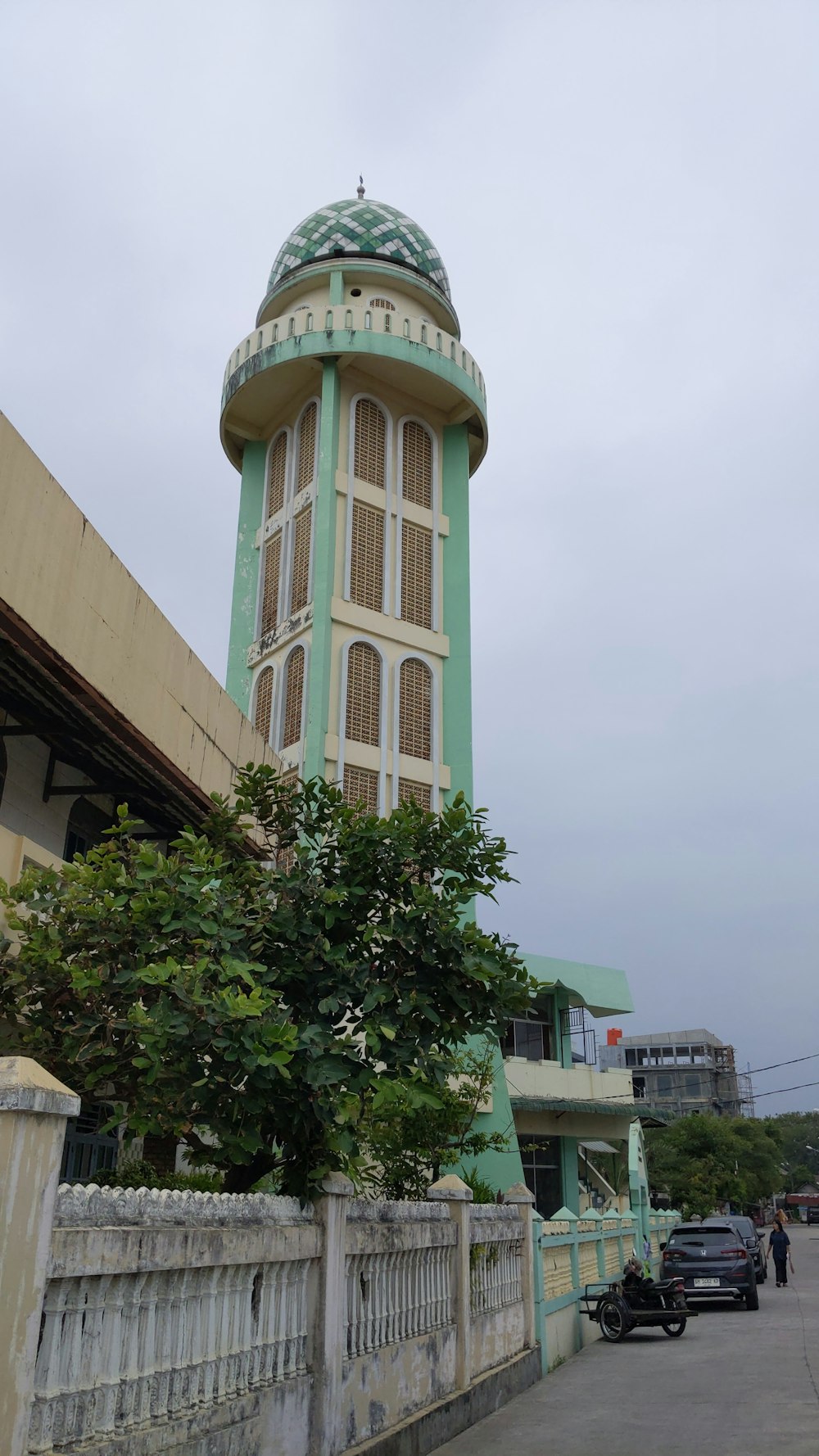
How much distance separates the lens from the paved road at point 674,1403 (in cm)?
750

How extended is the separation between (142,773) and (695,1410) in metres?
6.63

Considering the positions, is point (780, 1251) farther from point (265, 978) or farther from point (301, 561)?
point (265, 978)

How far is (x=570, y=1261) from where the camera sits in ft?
45.0

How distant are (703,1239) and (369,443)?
16.0m

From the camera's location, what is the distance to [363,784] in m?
21.5

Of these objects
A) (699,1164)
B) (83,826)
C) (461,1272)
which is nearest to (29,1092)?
(461,1272)

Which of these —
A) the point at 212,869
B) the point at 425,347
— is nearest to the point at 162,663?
the point at 212,869

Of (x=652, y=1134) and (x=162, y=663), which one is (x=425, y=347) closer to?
(x=162, y=663)

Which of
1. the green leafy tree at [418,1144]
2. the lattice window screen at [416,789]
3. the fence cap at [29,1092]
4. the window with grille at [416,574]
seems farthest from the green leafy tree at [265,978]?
the window with grille at [416,574]

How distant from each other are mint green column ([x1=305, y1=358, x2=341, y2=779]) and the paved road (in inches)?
420

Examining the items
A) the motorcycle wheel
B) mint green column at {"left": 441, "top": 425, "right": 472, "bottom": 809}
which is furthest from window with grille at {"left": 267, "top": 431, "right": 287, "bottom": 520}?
the motorcycle wheel

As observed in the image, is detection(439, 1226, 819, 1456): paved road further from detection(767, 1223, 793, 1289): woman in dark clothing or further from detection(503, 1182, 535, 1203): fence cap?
detection(767, 1223, 793, 1289): woman in dark clothing

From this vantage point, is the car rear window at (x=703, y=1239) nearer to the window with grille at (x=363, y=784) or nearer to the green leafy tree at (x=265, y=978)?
the window with grille at (x=363, y=784)

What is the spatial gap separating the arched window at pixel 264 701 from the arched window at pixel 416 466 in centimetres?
472
